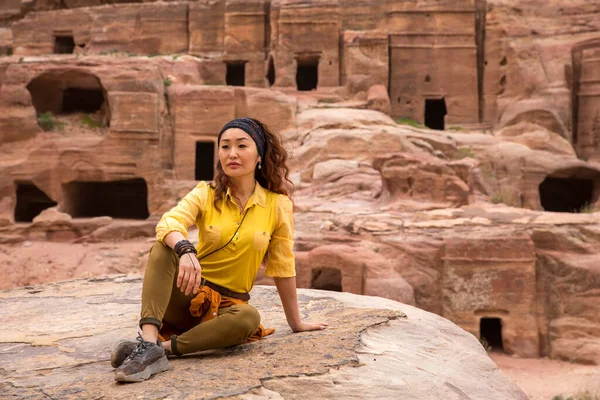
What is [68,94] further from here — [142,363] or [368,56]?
[142,363]

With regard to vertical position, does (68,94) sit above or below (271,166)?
above

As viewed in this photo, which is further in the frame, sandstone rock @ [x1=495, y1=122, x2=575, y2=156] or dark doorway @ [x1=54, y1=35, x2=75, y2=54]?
dark doorway @ [x1=54, y1=35, x2=75, y2=54]

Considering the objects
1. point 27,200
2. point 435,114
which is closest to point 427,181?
point 27,200

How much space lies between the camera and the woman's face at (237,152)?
3438mm

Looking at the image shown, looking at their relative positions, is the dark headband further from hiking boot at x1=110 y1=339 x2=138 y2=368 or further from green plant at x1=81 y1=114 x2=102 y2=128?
green plant at x1=81 y1=114 x2=102 y2=128

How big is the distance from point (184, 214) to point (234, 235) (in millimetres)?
307

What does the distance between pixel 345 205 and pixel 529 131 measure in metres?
9.52

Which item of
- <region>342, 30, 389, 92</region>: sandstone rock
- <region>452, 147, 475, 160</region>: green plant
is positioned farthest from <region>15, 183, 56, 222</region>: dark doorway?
<region>452, 147, 475, 160</region>: green plant

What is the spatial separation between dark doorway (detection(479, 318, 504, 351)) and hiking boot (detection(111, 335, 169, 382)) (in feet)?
34.0

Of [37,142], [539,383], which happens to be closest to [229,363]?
[539,383]

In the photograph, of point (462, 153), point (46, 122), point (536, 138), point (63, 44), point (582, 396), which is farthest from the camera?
point (63, 44)

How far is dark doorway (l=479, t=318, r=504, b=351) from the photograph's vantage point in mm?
12438

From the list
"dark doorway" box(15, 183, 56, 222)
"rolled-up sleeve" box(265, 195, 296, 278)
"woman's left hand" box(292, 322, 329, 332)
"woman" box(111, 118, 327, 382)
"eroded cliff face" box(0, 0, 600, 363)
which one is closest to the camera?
"woman" box(111, 118, 327, 382)

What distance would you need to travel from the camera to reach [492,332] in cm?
1306
